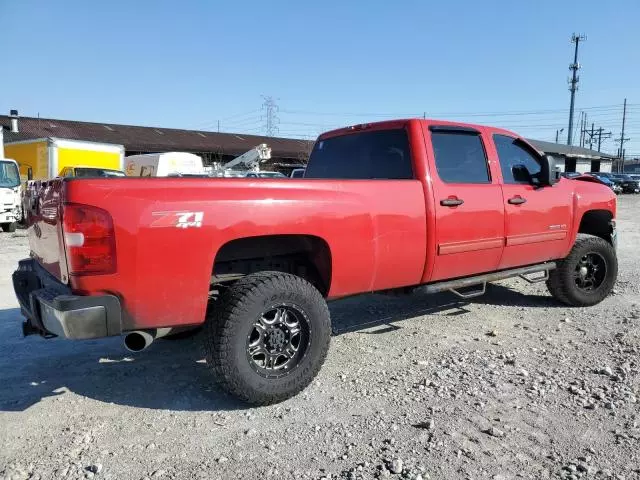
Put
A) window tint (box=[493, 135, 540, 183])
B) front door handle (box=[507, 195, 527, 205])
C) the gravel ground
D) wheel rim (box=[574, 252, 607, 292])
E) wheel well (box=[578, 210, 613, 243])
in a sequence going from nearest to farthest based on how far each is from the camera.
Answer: the gravel ground < front door handle (box=[507, 195, 527, 205]) < window tint (box=[493, 135, 540, 183]) < wheel rim (box=[574, 252, 607, 292]) < wheel well (box=[578, 210, 613, 243])

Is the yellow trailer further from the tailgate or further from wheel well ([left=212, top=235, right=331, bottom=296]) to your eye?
wheel well ([left=212, top=235, right=331, bottom=296])

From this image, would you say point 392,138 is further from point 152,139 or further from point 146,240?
point 152,139

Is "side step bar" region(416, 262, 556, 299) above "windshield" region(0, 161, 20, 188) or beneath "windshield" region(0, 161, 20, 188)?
beneath

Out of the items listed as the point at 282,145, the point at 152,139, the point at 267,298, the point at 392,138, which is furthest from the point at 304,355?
the point at 282,145

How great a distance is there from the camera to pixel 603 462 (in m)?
2.75

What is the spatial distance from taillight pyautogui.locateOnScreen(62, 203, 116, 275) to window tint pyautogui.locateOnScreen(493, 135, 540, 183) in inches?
142

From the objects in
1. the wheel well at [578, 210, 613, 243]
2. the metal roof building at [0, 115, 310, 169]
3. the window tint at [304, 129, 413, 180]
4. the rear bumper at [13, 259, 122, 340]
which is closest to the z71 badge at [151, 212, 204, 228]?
the rear bumper at [13, 259, 122, 340]

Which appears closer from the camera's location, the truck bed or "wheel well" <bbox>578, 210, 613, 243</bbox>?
the truck bed

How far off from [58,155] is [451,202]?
681 inches

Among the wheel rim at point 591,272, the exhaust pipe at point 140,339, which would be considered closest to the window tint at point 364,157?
the exhaust pipe at point 140,339

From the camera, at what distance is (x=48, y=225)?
323 cm

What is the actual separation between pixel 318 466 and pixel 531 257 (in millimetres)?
3393

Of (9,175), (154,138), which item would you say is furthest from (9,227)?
(154,138)

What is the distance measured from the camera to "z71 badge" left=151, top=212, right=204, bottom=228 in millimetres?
2951
